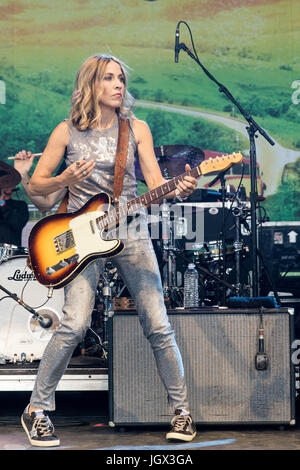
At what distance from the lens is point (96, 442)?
4.30 meters

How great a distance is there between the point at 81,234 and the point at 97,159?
43 cm

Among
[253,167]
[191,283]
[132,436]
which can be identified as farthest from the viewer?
[191,283]

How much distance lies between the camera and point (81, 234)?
13.6ft

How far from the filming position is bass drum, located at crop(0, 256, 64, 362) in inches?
224

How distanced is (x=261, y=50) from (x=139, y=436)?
5.11 meters

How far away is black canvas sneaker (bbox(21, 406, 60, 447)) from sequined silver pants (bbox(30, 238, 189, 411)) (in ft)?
0.19

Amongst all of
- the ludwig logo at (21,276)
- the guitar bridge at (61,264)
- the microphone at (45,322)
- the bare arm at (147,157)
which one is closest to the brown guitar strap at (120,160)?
the bare arm at (147,157)

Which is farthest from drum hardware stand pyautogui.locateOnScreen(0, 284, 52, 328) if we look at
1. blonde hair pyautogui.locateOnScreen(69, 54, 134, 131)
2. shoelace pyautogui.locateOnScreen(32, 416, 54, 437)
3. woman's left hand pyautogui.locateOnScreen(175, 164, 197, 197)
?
woman's left hand pyautogui.locateOnScreen(175, 164, 197, 197)

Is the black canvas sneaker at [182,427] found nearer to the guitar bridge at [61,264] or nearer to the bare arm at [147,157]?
the guitar bridge at [61,264]

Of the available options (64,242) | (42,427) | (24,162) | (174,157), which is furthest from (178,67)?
(42,427)

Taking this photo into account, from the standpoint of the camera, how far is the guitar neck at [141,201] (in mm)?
4121

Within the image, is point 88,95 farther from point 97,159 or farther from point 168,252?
point 168,252

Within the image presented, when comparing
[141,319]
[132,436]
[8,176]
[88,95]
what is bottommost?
[132,436]
